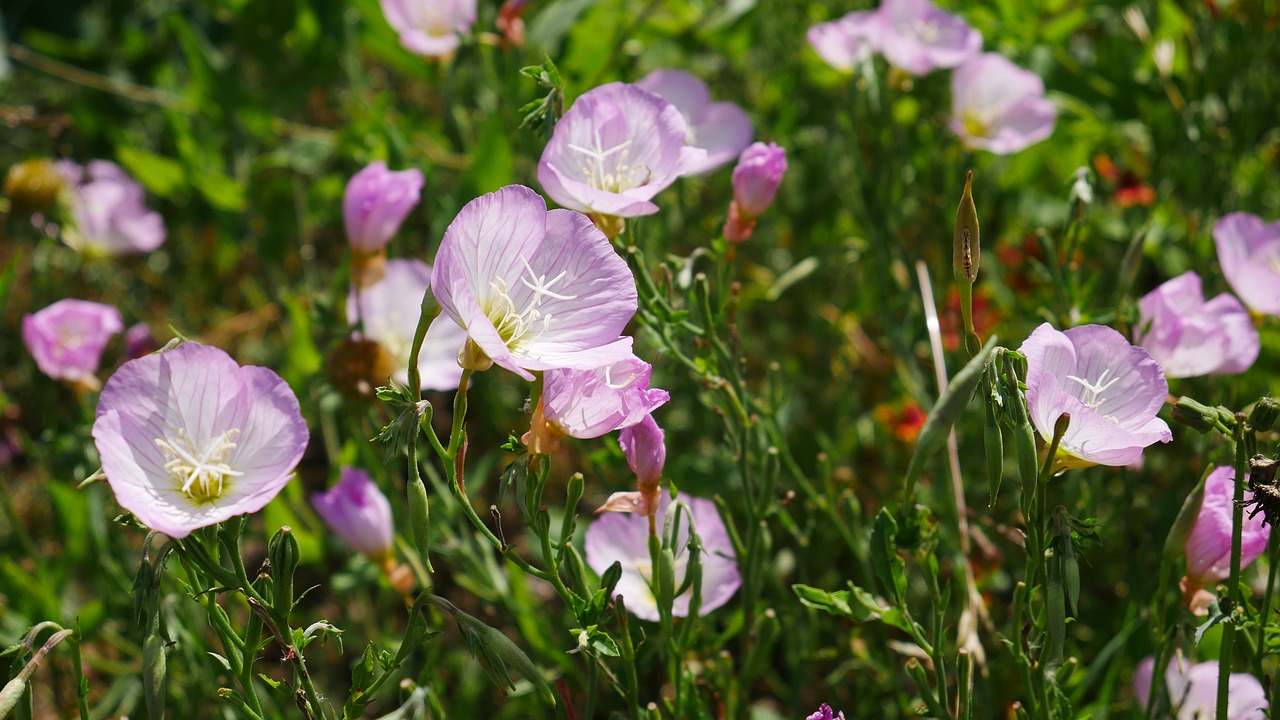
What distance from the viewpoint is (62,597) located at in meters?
1.69

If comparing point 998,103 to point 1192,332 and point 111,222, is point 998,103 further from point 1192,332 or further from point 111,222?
point 111,222

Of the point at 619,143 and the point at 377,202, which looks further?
the point at 377,202

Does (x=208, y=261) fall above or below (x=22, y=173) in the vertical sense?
below

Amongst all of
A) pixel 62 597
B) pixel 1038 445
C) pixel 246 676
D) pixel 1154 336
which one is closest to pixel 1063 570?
pixel 1038 445

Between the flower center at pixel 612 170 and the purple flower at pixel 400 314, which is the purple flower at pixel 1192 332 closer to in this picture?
the flower center at pixel 612 170

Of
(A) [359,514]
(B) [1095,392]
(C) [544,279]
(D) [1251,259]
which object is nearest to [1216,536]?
(B) [1095,392]

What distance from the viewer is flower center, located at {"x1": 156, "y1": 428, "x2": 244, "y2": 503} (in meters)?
0.97

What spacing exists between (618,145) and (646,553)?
52 centimetres

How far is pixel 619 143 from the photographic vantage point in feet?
A: 3.96

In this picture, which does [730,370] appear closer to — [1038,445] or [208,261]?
[1038,445]

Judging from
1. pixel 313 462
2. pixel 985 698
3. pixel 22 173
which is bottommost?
pixel 313 462

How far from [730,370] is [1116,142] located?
137 cm

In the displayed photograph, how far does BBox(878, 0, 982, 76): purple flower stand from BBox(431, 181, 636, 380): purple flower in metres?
0.88

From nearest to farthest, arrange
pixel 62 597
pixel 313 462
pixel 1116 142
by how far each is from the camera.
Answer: pixel 62 597, pixel 1116 142, pixel 313 462
